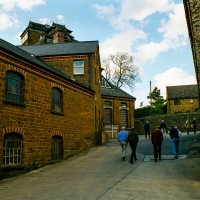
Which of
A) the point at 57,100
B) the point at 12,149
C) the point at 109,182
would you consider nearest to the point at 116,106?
the point at 57,100

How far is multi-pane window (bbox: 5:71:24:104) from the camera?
1286cm

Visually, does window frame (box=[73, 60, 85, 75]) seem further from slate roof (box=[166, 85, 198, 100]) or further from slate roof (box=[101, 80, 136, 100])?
slate roof (box=[166, 85, 198, 100])

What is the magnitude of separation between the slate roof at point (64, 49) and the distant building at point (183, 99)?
36.1 metres

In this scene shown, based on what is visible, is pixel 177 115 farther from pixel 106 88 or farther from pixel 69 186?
pixel 69 186

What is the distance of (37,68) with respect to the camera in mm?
14797

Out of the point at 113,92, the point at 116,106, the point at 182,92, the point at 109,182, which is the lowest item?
the point at 109,182

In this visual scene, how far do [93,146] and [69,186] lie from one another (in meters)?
12.8

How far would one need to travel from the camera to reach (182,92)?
59.2m

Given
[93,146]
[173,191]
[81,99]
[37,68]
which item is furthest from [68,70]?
[173,191]

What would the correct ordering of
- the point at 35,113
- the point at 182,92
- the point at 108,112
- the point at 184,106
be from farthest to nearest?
the point at 182,92, the point at 184,106, the point at 108,112, the point at 35,113

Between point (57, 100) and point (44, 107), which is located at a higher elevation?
point (57, 100)

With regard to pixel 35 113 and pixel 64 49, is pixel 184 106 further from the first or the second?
pixel 35 113

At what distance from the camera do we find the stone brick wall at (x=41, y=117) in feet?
41.8

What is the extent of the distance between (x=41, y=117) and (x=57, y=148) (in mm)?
2599
